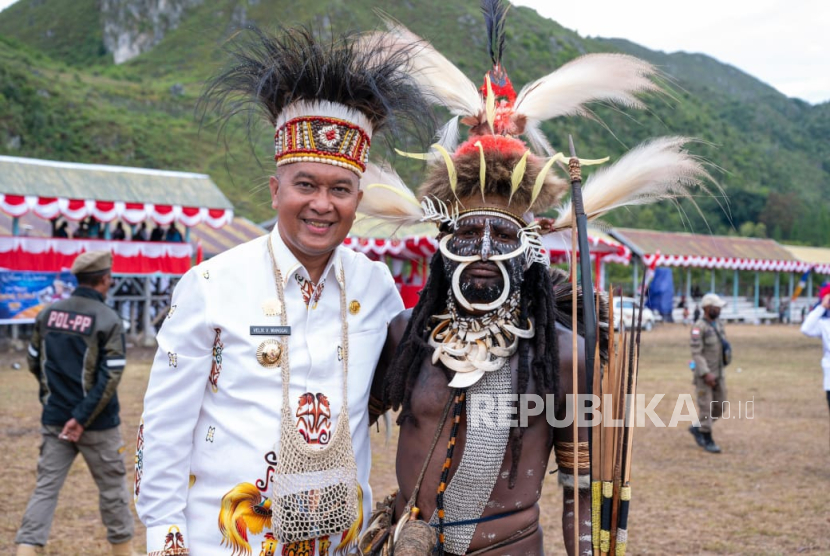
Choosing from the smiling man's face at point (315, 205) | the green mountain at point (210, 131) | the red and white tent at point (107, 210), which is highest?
the green mountain at point (210, 131)

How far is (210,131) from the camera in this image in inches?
399

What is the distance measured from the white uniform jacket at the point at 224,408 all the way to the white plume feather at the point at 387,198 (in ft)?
1.60

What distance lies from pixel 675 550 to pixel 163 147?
44198 mm

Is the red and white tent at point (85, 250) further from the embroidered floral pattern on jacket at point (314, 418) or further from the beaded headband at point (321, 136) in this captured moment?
the embroidered floral pattern on jacket at point (314, 418)

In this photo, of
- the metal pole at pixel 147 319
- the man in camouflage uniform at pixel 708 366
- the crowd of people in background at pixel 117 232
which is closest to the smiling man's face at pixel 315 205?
the man in camouflage uniform at pixel 708 366

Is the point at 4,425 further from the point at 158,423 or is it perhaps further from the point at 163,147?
the point at 163,147

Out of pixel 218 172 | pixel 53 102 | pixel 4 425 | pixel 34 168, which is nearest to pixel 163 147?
pixel 218 172

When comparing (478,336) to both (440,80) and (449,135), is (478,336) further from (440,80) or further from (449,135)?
(440,80)

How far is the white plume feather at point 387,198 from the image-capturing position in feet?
9.55

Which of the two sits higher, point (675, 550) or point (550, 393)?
point (550, 393)

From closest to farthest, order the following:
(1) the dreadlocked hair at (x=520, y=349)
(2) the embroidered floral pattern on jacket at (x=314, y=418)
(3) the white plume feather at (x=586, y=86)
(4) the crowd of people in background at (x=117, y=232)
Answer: (2) the embroidered floral pattern on jacket at (x=314, y=418) < (1) the dreadlocked hair at (x=520, y=349) < (3) the white plume feather at (x=586, y=86) < (4) the crowd of people in background at (x=117, y=232)

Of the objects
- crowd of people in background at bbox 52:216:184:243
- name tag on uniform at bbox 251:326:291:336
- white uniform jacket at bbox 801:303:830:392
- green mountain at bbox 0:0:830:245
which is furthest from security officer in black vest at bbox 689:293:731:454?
crowd of people in background at bbox 52:216:184:243

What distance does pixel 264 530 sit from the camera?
8.26 feet

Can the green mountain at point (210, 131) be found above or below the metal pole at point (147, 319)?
above
